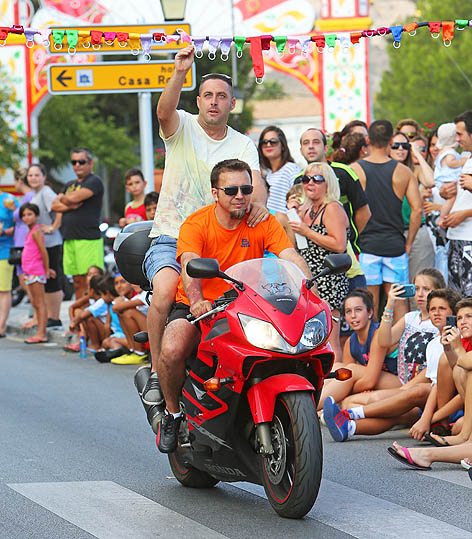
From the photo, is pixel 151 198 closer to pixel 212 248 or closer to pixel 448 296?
pixel 448 296

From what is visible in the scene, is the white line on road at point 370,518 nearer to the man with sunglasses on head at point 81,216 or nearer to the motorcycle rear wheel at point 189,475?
the motorcycle rear wheel at point 189,475

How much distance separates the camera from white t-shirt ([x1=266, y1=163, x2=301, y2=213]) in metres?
11.3

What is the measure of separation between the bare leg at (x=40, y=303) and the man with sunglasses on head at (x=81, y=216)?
17.3 inches

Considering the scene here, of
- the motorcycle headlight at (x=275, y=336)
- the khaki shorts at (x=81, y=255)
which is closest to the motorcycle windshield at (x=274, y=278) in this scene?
the motorcycle headlight at (x=275, y=336)

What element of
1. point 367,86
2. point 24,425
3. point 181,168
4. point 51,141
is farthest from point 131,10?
point 181,168

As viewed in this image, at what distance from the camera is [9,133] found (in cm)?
2555

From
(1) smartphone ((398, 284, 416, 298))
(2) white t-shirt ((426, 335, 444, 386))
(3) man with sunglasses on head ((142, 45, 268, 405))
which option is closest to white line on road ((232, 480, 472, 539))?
(3) man with sunglasses on head ((142, 45, 268, 405))

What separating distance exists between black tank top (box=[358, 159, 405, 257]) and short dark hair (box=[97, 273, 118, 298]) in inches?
140

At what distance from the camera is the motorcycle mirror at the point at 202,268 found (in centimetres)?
569

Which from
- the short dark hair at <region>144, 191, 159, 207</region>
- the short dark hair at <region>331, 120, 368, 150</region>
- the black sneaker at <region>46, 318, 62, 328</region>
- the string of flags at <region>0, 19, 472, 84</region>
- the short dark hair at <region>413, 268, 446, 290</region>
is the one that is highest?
the string of flags at <region>0, 19, 472, 84</region>

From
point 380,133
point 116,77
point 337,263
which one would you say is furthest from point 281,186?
point 337,263

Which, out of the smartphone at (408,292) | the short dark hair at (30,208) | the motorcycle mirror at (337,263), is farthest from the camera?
the short dark hair at (30,208)

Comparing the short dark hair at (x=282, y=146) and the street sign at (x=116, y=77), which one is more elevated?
the street sign at (x=116, y=77)

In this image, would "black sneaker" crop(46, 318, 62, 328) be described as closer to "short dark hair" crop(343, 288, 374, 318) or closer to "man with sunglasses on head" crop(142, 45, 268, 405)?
"short dark hair" crop(343, 288, 374, 318)
